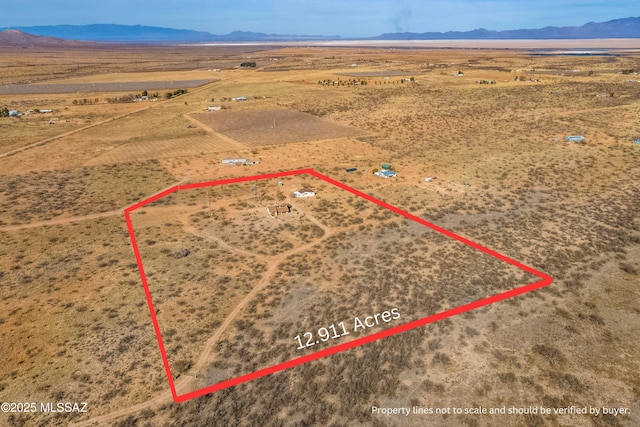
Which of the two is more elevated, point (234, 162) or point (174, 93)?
point (174, 93)

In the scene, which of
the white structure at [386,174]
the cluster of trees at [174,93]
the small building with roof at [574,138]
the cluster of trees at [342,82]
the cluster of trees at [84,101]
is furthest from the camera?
the cluster of trees at [342,82]

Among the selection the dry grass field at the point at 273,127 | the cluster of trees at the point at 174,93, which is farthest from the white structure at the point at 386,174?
the cluster of trees at the point at 174,93

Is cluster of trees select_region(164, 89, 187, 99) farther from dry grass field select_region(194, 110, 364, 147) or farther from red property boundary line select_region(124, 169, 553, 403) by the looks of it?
red property boundary line select_region(124, 169, 553, 403)

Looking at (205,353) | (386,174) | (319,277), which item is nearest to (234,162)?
(386,174)

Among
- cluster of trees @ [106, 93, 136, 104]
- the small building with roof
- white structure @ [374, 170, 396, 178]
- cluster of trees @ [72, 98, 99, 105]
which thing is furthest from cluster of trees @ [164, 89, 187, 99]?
the small building with roof

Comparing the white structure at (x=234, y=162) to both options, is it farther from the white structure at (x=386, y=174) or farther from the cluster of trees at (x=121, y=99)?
the cluster of trees at (x=121, y=99)

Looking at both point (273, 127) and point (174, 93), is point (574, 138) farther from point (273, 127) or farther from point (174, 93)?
point (174, 93)

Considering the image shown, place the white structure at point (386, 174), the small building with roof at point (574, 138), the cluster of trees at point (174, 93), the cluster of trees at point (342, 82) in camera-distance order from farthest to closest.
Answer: the cluster of trees at point (342, 82) → the cluster of trees at point (174, 93) → the small building with roof at point (574, 138) → the white structure at point (386, 174)

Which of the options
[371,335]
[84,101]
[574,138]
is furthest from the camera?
[84,101]

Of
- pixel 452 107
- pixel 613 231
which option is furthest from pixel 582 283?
pixel 452 107
